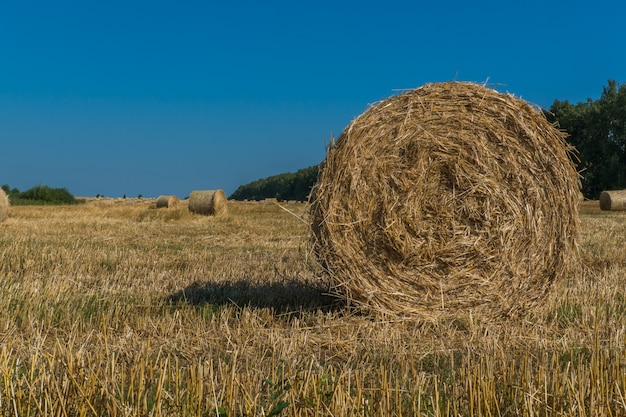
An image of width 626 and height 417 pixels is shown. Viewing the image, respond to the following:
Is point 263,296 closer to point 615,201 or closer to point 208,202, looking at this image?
point 208,202

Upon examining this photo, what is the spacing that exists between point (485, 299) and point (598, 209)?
20.0 meters

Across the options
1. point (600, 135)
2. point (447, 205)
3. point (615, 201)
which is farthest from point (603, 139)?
point (447, 205)

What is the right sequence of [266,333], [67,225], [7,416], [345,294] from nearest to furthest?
[7,416] → [266,333] → [345,294] → [67,225]

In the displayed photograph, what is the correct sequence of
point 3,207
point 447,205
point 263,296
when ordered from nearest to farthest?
point 447,205
point 263,296
point 3,207

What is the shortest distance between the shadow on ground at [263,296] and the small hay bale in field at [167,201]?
1643cm

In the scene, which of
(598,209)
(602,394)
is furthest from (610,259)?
(598,209)

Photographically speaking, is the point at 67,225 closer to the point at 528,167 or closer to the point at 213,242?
the point at 213,242

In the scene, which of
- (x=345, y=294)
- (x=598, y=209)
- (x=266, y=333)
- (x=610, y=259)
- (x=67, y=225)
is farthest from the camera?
(x=598, y=209)

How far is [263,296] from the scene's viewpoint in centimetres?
592

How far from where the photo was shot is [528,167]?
5363mm

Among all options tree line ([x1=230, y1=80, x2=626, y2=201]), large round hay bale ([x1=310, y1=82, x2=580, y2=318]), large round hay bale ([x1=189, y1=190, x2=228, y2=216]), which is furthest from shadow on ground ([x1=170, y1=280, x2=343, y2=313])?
tree line ([x1=230, y1=80, x2=626, y2=201])

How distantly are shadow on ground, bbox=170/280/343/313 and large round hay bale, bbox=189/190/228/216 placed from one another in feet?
40.0

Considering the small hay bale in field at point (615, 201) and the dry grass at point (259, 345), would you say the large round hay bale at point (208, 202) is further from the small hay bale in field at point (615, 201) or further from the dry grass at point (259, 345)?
the small hay bale in field at point (615, 201)

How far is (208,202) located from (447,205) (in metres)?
14.1
